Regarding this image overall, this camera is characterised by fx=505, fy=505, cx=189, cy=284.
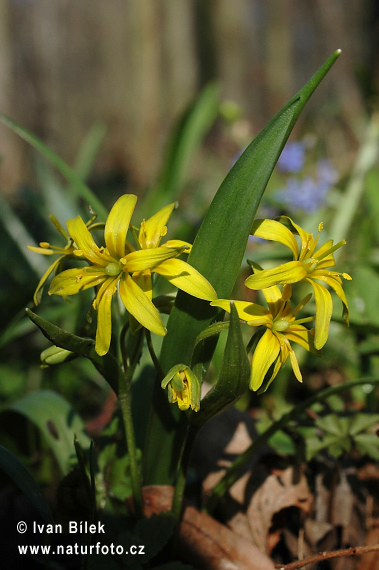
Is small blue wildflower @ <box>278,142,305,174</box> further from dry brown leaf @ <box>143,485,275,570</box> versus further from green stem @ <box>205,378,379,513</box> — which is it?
dry brown leaf @ <box>143,485,275,570</box>

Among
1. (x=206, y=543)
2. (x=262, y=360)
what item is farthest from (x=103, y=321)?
(x=206, y=543)

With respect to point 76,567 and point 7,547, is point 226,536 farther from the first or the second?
point 7,547

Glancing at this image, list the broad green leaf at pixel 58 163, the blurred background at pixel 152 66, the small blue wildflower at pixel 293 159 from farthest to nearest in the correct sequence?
the blurred background at pixel 152 66 < the small blue wildflower at pixel 293 159 < the broad green leaf at pixel 58 163

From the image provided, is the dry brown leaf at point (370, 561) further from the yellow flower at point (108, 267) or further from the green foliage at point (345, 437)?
the yellow flower at point (108, 267)

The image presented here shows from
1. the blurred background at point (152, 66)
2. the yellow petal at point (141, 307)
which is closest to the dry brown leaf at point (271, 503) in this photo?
the yellow petal at point (141, 307)

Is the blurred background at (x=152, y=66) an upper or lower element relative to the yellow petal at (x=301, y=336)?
upper
